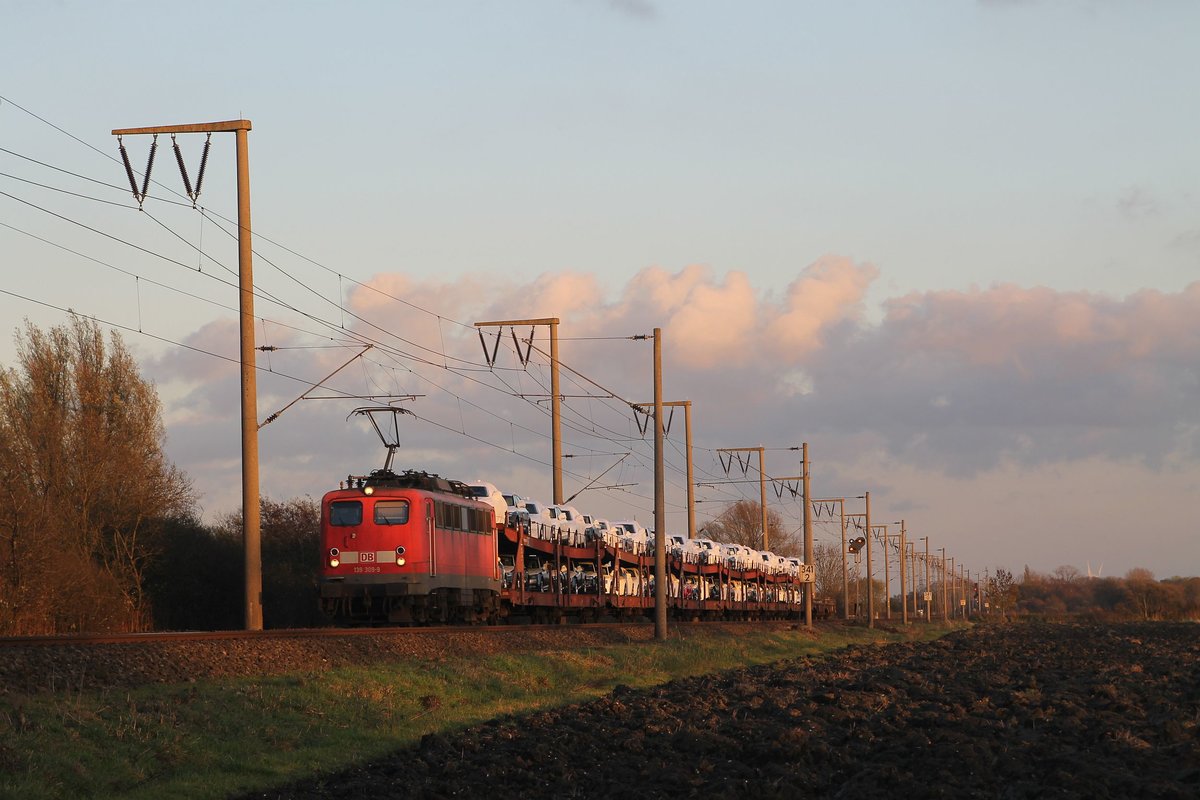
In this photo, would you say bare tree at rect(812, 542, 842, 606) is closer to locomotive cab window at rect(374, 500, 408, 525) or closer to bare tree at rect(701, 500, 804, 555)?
bare tree at rect(701, 500, 804, 555)

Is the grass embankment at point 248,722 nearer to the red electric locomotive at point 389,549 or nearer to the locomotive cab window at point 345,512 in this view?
the red electric locomotive at point 389,549

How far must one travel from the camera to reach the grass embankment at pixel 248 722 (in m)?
13.6

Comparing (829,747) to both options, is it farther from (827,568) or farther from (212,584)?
(827,568)

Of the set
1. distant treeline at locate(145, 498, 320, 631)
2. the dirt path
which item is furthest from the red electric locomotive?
distant treeline at locate(145, 498, 320, 631)

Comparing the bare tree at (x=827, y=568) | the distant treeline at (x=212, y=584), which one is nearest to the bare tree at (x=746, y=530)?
the bare tree at (x=827, y=568)

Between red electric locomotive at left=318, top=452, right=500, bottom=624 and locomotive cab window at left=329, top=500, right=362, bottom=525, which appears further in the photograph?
locomotive cab window at left=329, top=500, right=362, bottom=525

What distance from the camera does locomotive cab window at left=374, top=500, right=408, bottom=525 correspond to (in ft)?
107

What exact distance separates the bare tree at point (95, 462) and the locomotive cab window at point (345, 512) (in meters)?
8.95

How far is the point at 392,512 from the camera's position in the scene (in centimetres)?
3269

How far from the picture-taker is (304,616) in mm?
50938

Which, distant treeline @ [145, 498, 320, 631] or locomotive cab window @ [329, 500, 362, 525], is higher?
locomotive cab window @ [329, 500, 362, 525]

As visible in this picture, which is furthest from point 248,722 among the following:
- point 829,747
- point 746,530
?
point 746,530

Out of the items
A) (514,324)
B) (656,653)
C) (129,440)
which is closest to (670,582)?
(514,324)

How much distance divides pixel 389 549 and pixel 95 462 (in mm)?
18169
